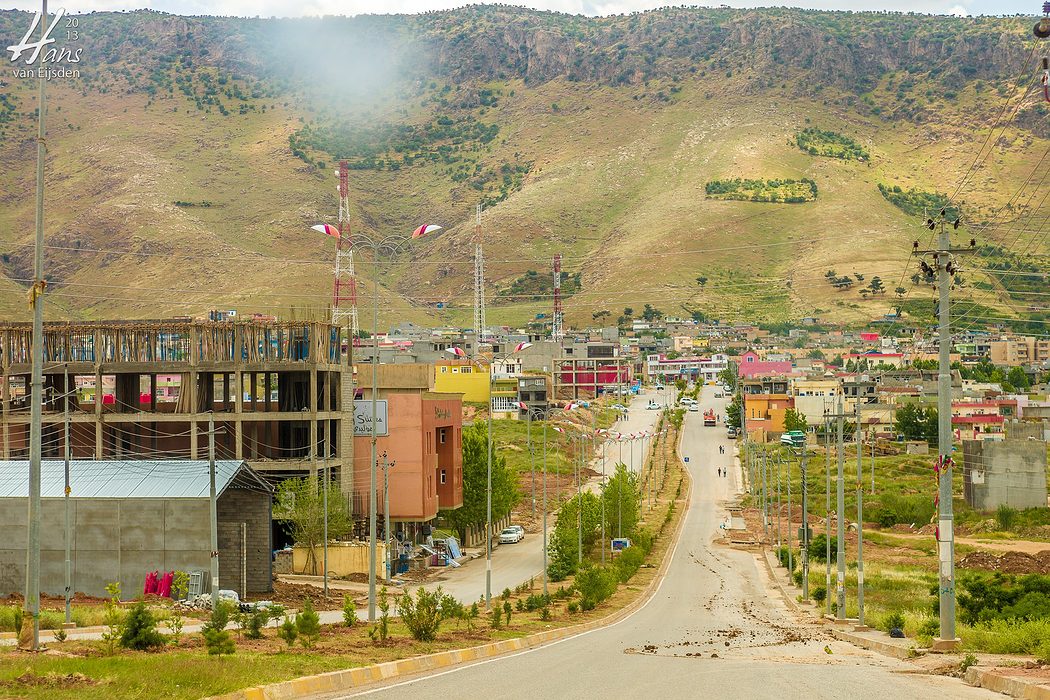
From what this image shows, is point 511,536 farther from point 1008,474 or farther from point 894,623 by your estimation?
point 894,623

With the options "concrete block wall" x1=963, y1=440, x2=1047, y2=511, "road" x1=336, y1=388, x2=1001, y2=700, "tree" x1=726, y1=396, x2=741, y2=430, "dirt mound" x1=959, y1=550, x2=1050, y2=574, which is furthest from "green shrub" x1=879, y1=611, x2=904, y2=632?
"tree" x1=726, y1=396, x2=741, y2=430

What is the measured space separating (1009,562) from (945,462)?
41.7 metres

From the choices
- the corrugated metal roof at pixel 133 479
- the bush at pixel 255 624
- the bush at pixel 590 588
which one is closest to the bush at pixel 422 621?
the bush at pixel 255 624

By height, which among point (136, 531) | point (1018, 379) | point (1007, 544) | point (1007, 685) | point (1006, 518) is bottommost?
point (1007, 544)

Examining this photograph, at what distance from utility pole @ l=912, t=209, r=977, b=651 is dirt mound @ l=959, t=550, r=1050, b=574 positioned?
120 feet

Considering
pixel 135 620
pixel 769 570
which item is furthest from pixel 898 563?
pixel 135 620

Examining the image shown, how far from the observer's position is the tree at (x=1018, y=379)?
190875 mm

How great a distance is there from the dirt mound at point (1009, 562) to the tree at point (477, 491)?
93.5 ft

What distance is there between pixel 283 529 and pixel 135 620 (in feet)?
154

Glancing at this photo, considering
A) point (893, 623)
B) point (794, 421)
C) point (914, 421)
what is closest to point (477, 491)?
point (893, 623)

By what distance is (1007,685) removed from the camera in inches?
853

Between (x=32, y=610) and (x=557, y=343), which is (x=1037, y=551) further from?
(x=557, y=343)

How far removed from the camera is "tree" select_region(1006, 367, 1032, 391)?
626ft

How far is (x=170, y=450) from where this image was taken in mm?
74625
